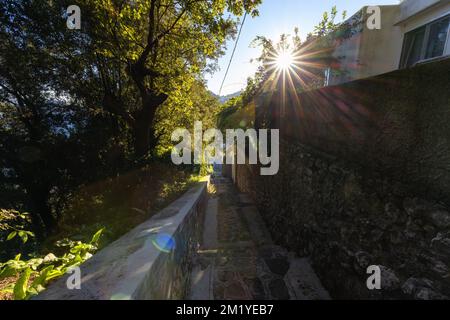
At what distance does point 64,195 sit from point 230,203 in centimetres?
641

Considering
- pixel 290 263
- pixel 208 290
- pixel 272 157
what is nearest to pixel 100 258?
pixel 208 290

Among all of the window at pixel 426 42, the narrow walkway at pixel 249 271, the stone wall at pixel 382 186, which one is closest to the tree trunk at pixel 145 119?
the narrow walkway at pixel 249 271

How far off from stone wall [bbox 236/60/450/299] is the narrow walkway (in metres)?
0.31

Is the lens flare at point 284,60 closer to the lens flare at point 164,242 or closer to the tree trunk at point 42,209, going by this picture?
the lens flare at point 164,242

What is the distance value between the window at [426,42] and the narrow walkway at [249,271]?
659 centimetres

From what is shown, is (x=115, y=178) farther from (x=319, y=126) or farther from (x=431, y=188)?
(x=431, y=188)

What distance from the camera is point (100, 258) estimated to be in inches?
79.4

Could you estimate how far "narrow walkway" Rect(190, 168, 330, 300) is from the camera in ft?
10.8

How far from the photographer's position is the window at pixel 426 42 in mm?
5223

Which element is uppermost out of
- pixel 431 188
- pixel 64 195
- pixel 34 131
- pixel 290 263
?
pixel 34 131

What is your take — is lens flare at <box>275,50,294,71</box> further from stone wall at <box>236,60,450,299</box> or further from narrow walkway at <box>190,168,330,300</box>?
narrow walkway at <box>190,168,330,300</box>

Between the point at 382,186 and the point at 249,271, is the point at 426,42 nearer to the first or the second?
the point at 382,186

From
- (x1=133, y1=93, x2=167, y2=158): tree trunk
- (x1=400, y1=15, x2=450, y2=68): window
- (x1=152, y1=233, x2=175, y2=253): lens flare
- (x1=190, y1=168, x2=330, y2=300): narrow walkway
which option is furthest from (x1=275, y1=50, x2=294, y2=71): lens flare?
(x1=152, y1=233, x2=175, y2=253): lens flare

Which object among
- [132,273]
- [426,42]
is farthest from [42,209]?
[426,42]
